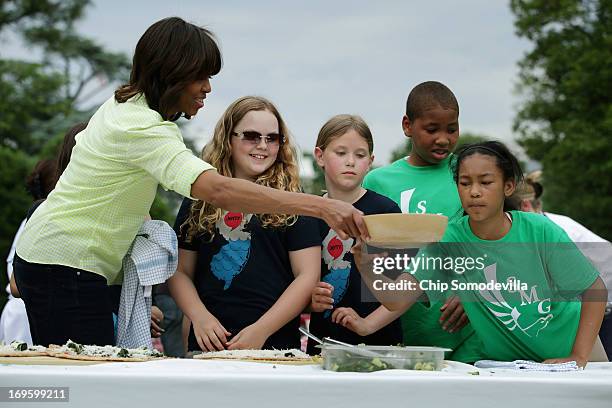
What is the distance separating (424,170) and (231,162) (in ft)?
2.58

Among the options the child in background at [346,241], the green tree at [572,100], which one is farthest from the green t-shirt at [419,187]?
the green tree at [572,100]

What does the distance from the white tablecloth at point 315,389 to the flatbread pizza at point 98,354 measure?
0.31 m

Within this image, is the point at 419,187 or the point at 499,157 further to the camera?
the point at 419,187

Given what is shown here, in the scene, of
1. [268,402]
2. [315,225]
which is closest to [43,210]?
[315,225]

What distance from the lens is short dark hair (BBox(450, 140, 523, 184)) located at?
11.0 ft

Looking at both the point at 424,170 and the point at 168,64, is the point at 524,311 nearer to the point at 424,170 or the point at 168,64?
the point at 424,170

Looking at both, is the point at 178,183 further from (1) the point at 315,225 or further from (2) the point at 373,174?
(2) the point at 373,174

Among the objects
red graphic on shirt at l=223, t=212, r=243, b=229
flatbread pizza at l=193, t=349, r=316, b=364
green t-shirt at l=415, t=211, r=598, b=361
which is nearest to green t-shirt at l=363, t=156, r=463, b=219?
green t-shirt at l=415, t=211, r=598, b=361

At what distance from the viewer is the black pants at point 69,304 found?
10.8ft

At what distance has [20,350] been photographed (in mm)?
2908

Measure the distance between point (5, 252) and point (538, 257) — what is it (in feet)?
58.1

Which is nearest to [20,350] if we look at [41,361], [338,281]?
[41,361]

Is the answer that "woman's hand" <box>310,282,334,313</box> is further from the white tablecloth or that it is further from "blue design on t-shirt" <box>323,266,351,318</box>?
the white tablecloth

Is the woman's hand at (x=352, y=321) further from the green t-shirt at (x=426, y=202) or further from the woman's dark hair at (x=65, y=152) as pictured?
Answer: the woman's dark hair at (x=65, y=152)
